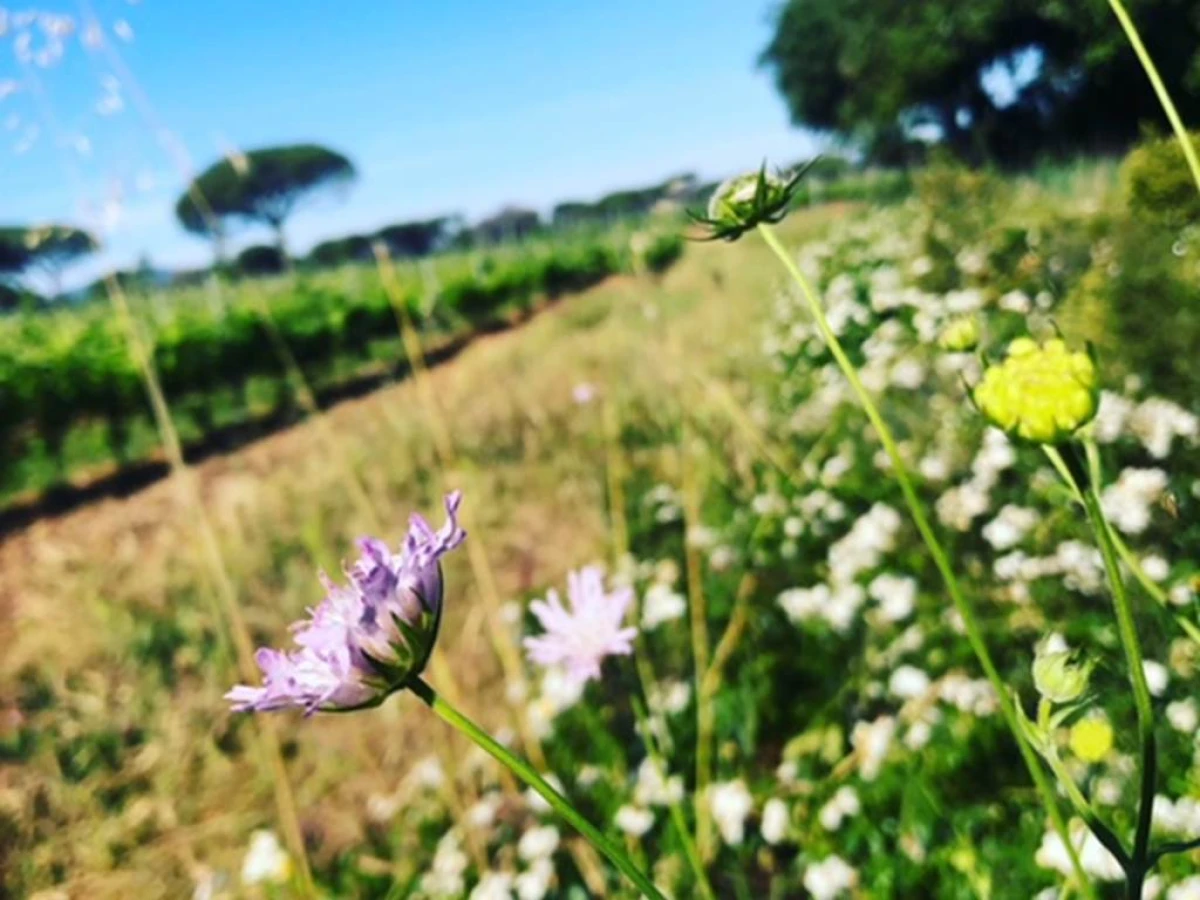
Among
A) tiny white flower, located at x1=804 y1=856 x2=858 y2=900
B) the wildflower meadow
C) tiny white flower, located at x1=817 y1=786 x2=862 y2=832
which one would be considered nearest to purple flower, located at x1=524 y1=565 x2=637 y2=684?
the wildflower meadow

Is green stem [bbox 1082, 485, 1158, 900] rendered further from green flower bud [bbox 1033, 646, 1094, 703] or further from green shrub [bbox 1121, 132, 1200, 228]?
green shrub [bbox 1121, 132, 1200, 228]

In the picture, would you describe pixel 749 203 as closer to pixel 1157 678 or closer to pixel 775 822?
pixel 1157 678

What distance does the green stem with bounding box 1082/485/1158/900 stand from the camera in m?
0.42

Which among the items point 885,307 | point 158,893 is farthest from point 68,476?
point 885,307

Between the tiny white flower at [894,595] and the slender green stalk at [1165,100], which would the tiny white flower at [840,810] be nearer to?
the tiny white flower at [894,595]

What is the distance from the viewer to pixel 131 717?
2682 mm

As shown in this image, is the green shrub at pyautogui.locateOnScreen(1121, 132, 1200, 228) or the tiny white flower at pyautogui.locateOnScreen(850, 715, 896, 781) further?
the tiny white flower at pyautogui.locateOnScreen(850, 715, 896, 781)

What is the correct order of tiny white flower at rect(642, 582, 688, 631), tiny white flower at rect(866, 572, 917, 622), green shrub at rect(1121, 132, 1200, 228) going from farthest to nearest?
tiny white flower at rect(642, 582, 688, 631) → tiny white flower at rect(866, 572, 917, 622) → green shrub at rect(1121, 132, 1200, 228)

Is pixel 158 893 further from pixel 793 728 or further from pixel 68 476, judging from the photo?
pixel 68 476

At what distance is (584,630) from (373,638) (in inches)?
14.3

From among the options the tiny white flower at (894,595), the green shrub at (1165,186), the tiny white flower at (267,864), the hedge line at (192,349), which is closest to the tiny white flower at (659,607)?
the tiny white flower at (894,595)

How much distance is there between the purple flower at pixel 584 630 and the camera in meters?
0.82

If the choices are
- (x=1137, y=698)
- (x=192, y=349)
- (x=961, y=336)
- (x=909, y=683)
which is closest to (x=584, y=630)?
(x=961, y=336)

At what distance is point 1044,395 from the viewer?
490 mm
